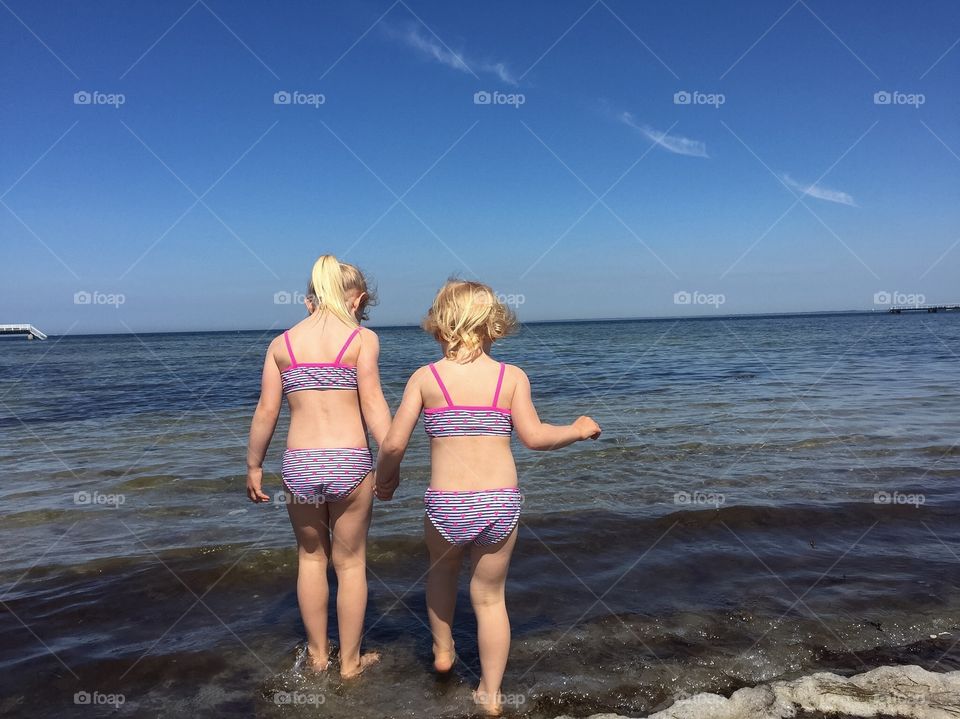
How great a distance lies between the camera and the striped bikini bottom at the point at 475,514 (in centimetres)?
312

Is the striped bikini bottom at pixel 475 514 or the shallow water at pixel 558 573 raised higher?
the striped bikini bottom at pixel 475 514

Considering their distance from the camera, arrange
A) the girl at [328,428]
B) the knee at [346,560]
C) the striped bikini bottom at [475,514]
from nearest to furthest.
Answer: the striped bikini bottom at [475,514] < the girl at [328,428] < the knee at [346,560]

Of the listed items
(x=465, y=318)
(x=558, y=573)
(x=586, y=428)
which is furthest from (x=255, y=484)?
(x=558, y=573)

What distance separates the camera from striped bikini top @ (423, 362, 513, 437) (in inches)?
123

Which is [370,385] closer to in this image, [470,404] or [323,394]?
[323,394]

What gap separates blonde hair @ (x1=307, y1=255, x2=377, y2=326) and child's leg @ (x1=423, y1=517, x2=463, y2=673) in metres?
1.22

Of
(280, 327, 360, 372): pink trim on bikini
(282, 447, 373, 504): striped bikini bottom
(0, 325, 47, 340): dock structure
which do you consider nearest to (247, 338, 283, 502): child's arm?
(280, 327, 360, 372): pink trim on bikini

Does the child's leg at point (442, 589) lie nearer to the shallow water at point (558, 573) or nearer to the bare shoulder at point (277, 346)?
the shallow water at point (558, 573)

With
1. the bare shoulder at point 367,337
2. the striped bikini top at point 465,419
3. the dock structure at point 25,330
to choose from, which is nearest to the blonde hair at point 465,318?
the striped bikini top at point 465,419

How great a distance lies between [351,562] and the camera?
3521 millimetres

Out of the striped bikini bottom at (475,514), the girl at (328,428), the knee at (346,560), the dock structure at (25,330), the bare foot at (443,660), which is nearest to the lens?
the striped bikini bottom at (475,514)

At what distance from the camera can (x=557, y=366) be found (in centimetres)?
2394

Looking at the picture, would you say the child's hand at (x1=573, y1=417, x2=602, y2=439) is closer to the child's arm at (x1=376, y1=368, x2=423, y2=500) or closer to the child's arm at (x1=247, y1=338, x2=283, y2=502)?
the child's arm at (x1=376, y1=368, x2=423, y2=500)

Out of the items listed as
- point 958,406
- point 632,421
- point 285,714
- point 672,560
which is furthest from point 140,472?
point 958,406
